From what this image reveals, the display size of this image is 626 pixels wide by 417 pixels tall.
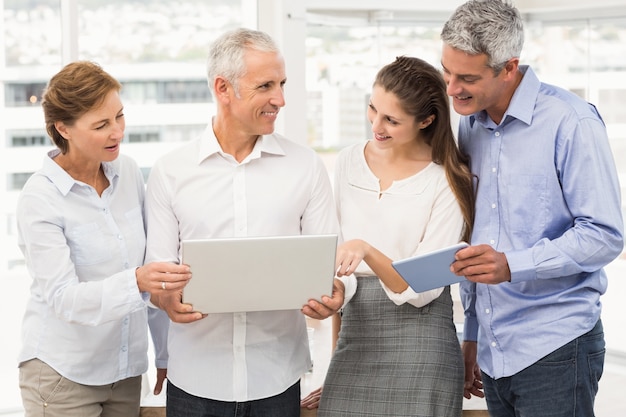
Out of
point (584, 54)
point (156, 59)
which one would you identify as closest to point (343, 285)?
point (156, 59)

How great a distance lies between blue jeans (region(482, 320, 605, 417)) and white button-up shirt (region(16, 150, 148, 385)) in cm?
98

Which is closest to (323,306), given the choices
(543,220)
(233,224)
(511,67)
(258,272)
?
(258,272)

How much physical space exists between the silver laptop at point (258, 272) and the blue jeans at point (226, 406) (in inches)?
10.8

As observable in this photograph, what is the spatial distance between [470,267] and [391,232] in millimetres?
351

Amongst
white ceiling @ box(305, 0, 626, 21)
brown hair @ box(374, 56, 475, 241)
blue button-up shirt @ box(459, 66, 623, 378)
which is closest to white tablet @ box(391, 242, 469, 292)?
blue button-up shirt @ box(459, 66, 623, 378)

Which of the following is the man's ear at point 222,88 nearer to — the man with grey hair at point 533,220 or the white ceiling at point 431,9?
the man with grey hair at point 533,220

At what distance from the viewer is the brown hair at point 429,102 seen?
2357 millimetres

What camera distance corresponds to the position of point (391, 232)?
236 centimetres

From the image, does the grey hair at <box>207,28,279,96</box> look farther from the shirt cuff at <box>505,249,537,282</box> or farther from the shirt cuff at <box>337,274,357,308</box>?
the shirt cuff at <box>505,249,537,282</box>

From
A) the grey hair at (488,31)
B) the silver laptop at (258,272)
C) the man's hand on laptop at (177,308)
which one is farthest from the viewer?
the grey hair at (488,31)

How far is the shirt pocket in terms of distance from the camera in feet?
7.21

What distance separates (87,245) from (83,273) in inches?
2.9

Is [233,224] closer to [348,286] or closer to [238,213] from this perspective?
[238,213]

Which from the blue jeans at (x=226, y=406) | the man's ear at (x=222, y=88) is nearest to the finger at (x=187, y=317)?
the blue jeans at (x=226, y=406)
